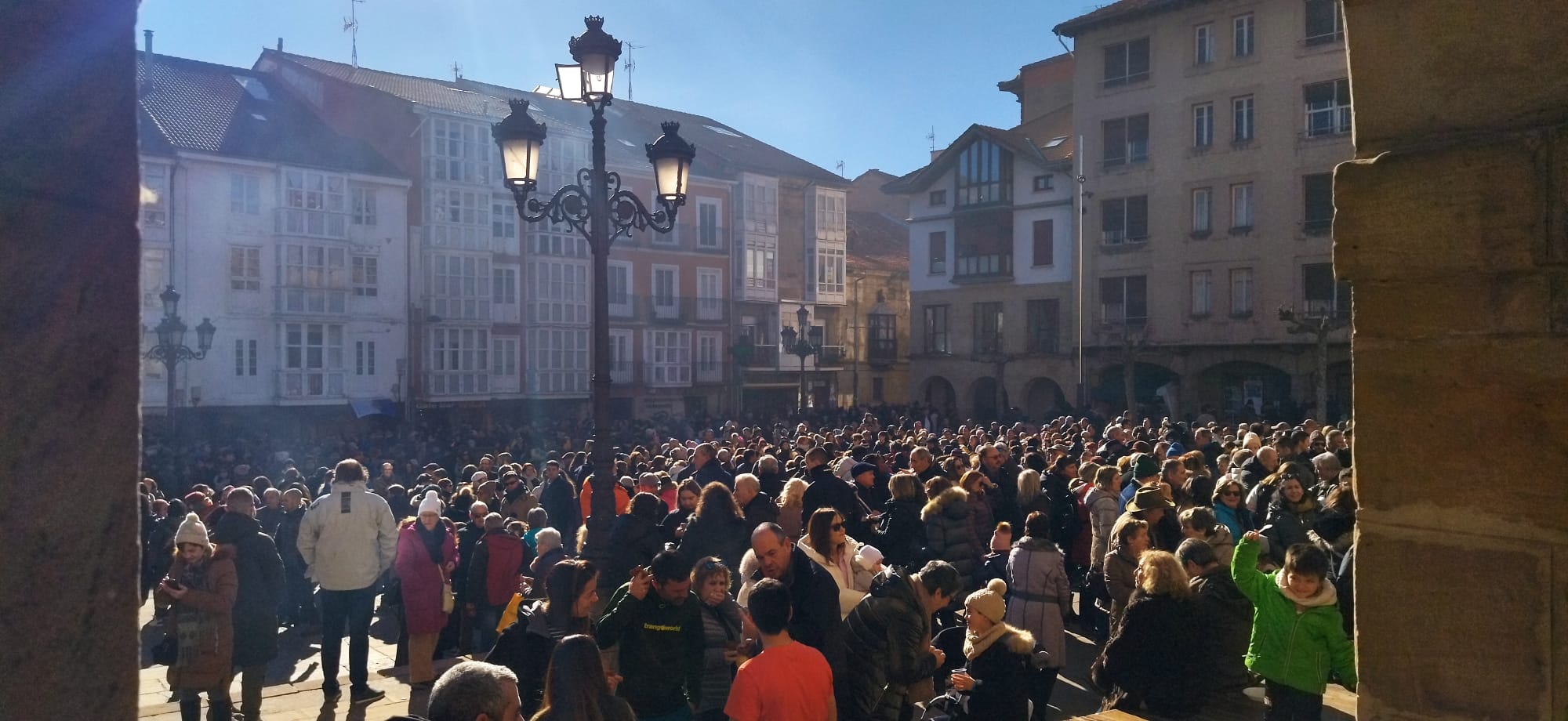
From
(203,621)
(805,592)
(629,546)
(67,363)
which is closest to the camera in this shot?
(67,363)

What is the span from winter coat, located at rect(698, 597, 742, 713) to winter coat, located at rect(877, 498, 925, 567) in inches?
145

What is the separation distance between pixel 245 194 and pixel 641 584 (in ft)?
118

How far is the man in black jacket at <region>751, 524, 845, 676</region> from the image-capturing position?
566cm

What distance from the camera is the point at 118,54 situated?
132cm

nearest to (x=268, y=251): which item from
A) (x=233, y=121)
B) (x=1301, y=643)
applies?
(x=233, y=121)

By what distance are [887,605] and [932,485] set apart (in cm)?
369

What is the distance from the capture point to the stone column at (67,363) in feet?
3.96

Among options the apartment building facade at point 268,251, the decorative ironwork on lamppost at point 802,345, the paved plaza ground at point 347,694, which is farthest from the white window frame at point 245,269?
the paved plaza ground at point 347,694

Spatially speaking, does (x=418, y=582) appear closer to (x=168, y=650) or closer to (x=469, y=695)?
(x=168, y=650)

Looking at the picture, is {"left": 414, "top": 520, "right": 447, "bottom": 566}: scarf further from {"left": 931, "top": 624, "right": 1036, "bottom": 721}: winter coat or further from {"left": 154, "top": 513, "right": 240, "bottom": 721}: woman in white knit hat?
{"left": 931, "top": 624, "right": 1036, "bottom": 721}: winter coat

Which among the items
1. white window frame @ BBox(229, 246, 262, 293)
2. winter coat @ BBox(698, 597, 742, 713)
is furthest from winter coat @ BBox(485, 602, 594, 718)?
white window frame @ BBox(229, 246, 262, 293)

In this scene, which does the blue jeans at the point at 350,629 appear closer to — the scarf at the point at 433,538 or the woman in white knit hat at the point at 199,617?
the scarf at the point at 433,538

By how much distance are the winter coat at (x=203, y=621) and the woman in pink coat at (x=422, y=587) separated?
5.59 ft

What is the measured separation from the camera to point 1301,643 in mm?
5824
